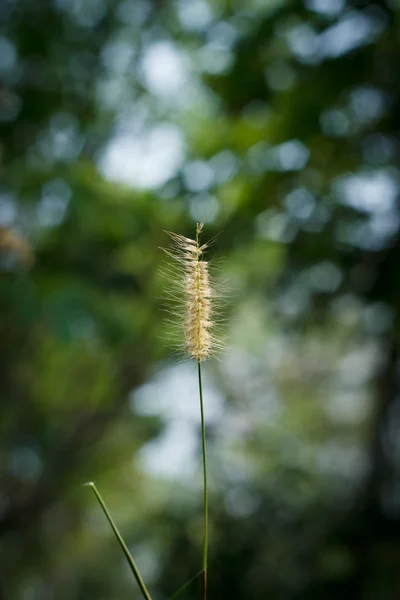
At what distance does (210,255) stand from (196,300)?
2.42 meters

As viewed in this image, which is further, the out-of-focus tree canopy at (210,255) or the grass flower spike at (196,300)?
the out-of-focus tree canopy at (210,255)

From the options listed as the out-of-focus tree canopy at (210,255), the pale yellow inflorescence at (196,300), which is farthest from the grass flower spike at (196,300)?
the out-of-focus tree canopy at (210,255)

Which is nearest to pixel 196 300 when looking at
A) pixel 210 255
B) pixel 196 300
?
pixel 196 300

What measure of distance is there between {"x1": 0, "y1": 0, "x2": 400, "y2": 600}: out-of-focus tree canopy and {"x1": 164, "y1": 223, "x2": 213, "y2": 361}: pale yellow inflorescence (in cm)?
70

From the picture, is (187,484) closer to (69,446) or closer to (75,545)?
(69,446)

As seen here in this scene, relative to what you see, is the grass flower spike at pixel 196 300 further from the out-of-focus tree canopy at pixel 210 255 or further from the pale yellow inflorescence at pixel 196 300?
the out-of-focus tree canopy at pixel 210 255

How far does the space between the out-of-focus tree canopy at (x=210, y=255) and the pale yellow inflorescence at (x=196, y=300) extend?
702 mm

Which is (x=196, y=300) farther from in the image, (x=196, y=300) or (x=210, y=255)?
(x=210, y=255)

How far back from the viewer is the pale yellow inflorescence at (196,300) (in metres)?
0.44

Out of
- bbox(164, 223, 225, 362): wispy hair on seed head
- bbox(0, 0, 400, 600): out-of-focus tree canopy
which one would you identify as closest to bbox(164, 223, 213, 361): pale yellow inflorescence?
bbox(164, 223, 225, 362): wispy hair on seed head

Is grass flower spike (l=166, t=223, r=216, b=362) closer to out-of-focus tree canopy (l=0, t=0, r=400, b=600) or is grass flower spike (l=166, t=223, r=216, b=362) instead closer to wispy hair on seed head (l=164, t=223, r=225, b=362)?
wispy hair on seed head (l=164, t=223, r=225, b=362)

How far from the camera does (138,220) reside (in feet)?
9.89

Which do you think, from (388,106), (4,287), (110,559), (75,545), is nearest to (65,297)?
(4,287)

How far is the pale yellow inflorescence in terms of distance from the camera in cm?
44
